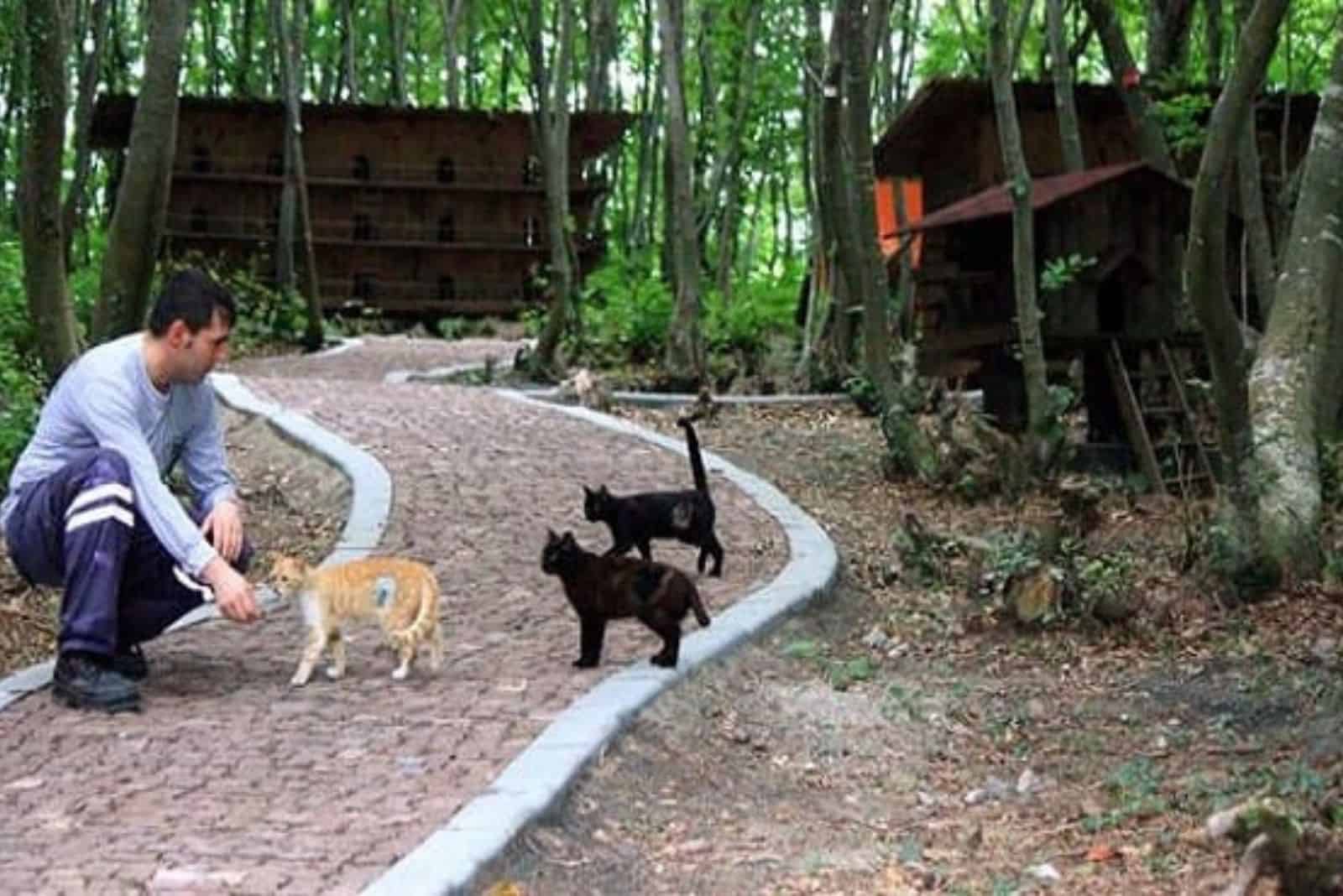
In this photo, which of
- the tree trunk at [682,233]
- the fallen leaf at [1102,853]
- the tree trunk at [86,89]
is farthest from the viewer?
the tree trunk at [86,89]

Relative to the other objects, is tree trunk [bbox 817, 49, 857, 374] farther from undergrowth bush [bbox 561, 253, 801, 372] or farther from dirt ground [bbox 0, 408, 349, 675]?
dirt ground [bbox 0, 408, 349, 675]

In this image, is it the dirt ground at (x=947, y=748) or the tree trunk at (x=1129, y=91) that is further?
the tree trunk at (x=1129, y=91)

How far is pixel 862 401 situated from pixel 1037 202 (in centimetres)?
440

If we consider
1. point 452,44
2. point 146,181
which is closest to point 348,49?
point 452,44

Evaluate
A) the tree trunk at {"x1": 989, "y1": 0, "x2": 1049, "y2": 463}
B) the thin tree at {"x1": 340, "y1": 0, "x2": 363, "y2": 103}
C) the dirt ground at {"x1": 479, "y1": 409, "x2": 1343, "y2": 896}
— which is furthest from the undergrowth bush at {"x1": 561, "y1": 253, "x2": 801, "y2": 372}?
the dirt ground at {"x1": 479, "y1": 409, "x2": 1343, "y2": 896}

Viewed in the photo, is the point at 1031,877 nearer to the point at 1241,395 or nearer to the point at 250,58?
the point at 1241,395

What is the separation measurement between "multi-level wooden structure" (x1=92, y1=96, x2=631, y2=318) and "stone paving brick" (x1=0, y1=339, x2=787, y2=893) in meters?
25.8

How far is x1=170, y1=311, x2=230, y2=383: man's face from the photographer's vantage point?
264 inches

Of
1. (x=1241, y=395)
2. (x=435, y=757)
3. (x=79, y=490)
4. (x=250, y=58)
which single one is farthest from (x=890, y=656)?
(x=250, y=58)

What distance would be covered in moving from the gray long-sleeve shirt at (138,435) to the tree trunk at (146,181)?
3.76 metres

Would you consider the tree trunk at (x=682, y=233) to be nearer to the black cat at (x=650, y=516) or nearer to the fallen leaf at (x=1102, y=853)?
the black cat at (x=650, y=516)

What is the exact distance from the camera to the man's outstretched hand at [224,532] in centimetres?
685

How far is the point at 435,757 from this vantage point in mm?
6051

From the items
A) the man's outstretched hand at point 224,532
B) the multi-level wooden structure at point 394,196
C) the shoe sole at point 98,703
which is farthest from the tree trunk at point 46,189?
the multi-level wooden structure at point 394,196
